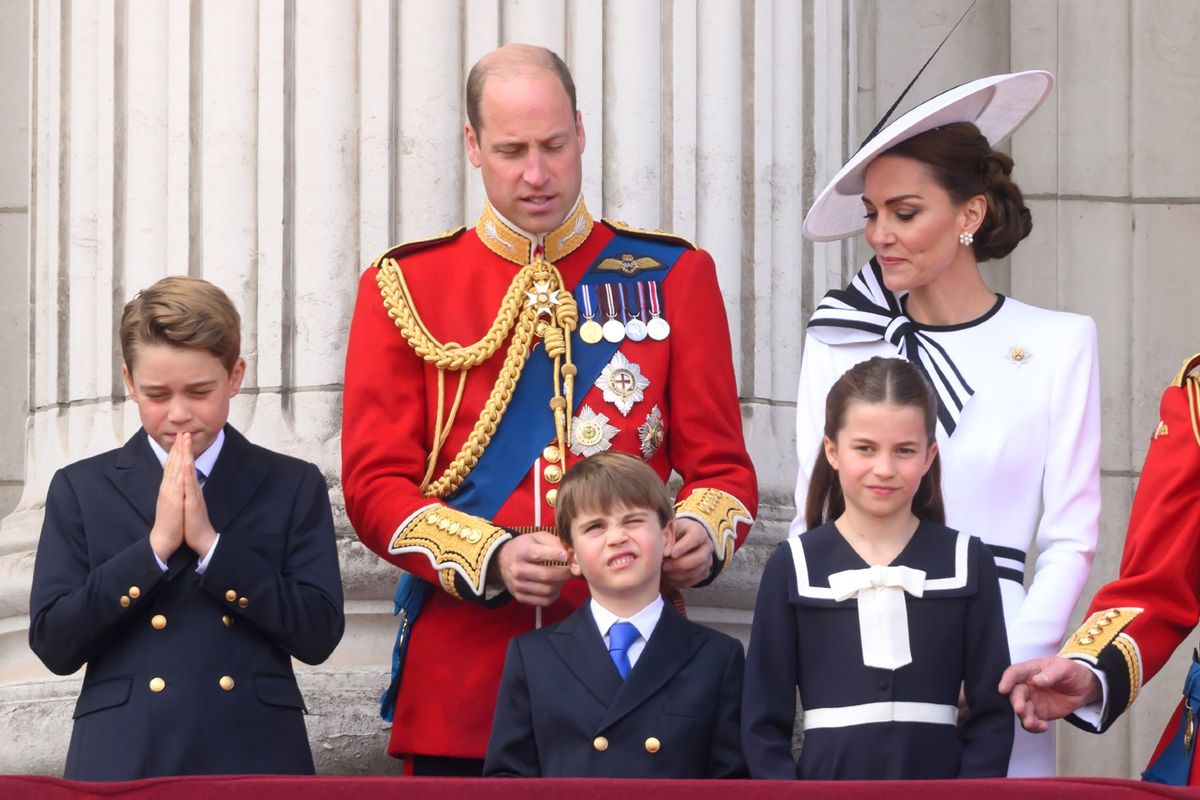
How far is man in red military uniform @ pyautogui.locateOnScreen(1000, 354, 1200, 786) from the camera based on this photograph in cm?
372

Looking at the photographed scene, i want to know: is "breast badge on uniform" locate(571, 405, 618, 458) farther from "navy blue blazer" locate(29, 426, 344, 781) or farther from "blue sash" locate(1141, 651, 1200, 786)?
"blue sash" locate(1141, 651, 1200, 786)

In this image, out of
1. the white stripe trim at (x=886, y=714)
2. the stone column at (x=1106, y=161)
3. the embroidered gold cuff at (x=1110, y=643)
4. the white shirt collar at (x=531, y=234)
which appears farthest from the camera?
the stone column at (x=1106, y=161)

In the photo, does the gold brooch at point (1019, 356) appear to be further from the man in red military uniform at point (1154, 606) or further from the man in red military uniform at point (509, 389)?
the man in red military uniform at point (509, 389)

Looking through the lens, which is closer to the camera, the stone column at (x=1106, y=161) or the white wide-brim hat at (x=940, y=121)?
the white wide-brim hat at (x=940, y=121)

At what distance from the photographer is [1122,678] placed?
12.2 ft

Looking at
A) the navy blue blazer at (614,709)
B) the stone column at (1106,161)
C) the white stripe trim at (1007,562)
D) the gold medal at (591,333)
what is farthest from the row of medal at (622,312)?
the stone column at (1106,161)

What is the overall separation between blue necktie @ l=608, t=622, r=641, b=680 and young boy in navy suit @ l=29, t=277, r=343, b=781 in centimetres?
48

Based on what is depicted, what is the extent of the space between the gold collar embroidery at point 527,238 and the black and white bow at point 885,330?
0.50m

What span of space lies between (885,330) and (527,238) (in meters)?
0.71

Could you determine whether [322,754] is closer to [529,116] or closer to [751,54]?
[529,116]

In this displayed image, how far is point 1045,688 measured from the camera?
12.0 ft

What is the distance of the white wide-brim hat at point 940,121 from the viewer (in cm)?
416

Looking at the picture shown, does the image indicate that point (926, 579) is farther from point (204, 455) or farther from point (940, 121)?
point (204, 455)

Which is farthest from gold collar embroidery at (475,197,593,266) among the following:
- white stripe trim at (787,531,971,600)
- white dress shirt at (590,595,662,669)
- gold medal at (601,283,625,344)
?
white stripe trim at (787,531,971,600)
